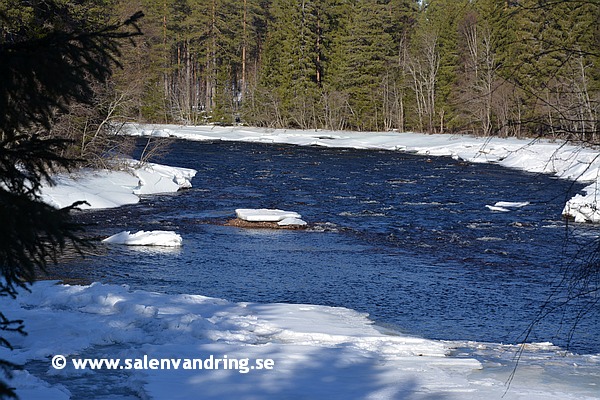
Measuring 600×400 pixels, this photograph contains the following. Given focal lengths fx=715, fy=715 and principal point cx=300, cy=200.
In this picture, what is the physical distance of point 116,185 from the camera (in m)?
22.9

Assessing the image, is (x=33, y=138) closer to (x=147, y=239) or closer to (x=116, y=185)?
(x=147, y=239)

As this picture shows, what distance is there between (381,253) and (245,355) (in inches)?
315

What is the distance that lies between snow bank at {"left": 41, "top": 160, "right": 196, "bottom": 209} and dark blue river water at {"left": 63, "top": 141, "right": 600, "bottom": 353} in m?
0.76

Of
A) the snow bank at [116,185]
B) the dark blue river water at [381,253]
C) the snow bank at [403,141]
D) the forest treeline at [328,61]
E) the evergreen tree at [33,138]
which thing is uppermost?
the forest treeline at [328,61]

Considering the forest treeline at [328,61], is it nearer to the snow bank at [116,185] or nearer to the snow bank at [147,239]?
the snow bank at [116,185]

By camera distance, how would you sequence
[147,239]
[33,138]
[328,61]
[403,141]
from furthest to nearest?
[328,61] → [403,141] → [147,239] → [33,138]

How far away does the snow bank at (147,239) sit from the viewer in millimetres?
15508

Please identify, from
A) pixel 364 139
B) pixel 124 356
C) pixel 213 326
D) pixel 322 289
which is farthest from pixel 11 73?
pixel 364 139

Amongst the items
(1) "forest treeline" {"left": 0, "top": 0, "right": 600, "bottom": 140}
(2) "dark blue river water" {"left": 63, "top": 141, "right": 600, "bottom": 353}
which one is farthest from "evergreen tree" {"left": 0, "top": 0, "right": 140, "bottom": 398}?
(1) "forest treeline" {"left": 0, "top": 0, "right": 600, "bottom": 140}

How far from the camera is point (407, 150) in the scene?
138 ft

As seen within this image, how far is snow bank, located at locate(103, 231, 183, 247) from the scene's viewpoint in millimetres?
15508

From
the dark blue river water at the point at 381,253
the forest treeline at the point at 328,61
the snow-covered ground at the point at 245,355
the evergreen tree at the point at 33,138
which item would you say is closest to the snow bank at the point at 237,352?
the snow-covered ground at the point at 245,355

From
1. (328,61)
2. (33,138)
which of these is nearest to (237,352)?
(33,138)

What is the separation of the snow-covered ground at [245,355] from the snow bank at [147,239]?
4804 millimetres
